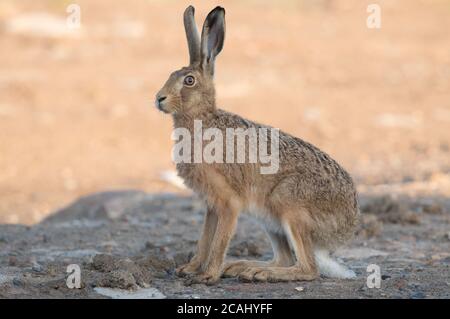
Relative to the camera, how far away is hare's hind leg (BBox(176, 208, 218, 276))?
6.25 meters

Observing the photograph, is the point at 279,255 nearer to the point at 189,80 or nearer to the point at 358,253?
the point at 358,253

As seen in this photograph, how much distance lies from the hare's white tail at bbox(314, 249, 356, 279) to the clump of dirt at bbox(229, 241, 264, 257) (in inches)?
43.8

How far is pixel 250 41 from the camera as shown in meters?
19.7

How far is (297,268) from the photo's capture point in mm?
6055

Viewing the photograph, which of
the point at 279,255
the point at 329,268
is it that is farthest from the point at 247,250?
the point at 329,268

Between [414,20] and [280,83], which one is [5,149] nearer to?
[280,83]

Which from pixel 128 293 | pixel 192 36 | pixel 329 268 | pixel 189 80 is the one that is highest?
pixel 192 36

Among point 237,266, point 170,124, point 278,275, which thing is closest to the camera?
point 278,275

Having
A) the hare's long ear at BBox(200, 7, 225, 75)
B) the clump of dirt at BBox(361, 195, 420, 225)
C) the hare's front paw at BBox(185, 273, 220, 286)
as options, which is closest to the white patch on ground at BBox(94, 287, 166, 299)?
the hare's front paw at BBox(185, 273, 220, 286)

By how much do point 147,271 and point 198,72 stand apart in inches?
59.3

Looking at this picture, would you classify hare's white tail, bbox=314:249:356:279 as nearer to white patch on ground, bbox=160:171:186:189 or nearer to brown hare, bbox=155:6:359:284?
brown hare, bbox=155:6:359:284

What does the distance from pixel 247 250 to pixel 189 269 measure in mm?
1165
